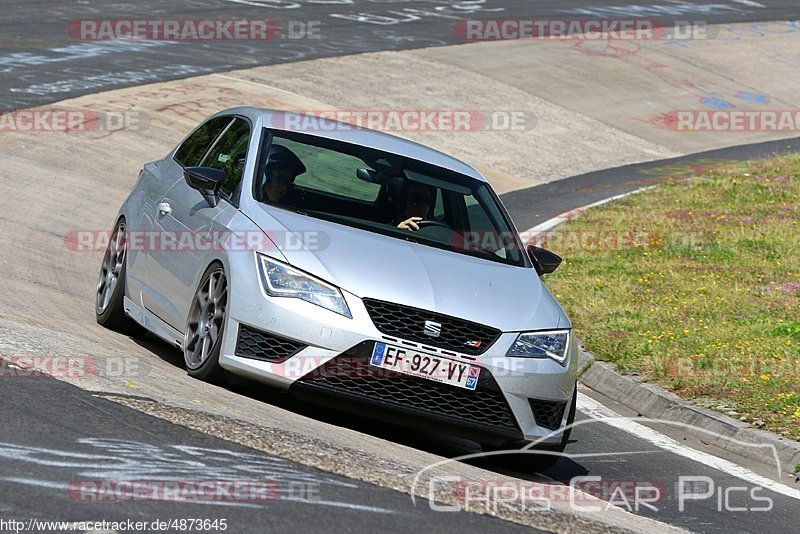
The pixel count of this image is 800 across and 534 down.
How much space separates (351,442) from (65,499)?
204cm

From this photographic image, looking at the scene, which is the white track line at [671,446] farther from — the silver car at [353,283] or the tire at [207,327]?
the tire at [207,327]

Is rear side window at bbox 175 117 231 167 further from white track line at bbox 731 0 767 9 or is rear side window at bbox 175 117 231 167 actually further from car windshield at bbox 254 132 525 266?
white track line at bbox 731 0 767 9

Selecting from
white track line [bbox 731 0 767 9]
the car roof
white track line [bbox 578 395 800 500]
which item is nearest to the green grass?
white track line [bbox 578 395 800 500]

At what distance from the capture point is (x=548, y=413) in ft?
24.3

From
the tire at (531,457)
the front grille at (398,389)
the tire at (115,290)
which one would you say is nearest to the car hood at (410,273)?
the front grille at (398,389)

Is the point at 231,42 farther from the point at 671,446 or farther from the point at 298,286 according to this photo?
the point at 298,286

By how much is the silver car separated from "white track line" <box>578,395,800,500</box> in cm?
130

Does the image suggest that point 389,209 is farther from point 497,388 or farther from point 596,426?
point 596,426

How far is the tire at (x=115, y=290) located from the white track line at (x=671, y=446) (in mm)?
3334

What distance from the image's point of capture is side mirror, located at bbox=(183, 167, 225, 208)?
8.04 m

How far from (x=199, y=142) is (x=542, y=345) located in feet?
10.9

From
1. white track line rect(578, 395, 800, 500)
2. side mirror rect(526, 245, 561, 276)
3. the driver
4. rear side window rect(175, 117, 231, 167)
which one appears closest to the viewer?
white track line rect(578, 395, 800, 500)

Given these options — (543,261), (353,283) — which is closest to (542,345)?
(353,283)

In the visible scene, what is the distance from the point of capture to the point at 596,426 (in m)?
9.09
